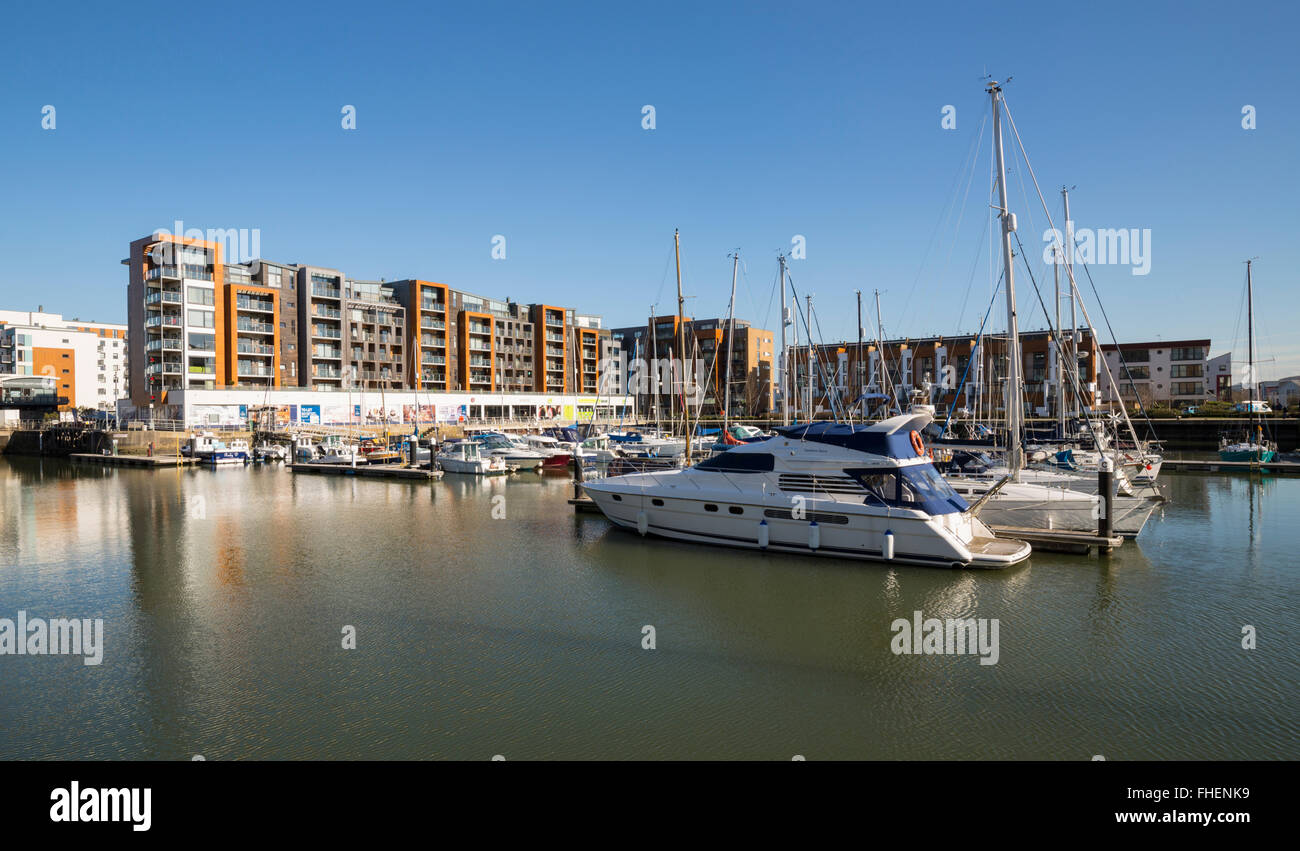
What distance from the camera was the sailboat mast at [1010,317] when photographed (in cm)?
2367

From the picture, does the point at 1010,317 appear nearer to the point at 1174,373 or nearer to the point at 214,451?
the point at 214,451

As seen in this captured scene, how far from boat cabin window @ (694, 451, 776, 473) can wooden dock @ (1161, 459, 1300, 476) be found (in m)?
38.9

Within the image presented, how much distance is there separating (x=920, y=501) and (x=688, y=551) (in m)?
7.33

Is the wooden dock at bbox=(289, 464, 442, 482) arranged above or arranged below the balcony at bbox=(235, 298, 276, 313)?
below

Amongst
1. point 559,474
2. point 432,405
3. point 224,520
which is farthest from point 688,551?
point 432,405

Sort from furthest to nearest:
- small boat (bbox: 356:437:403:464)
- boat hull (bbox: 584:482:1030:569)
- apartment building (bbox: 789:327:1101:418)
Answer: apartment building (bbox: 789:327:1101:418)
small boat (bbox: 356:437:403:464)
boat hull (bbox: 584:482:1030:569)

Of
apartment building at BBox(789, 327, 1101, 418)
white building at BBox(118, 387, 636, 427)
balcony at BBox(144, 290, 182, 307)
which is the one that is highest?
balcony at BBox(144, 290, 182, 307)

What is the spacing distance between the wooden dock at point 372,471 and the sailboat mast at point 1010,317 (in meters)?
34.1

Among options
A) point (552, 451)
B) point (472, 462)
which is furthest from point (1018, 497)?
point (552, 451)

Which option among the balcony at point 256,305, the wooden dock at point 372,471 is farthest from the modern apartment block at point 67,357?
the wooden dock at point 372,471

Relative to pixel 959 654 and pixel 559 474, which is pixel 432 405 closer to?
pixel 559 474

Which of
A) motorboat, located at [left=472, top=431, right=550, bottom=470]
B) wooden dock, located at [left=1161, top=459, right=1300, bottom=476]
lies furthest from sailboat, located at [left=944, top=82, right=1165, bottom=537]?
motorboat, located at [left=472, top=431, right=550, bottom=470]

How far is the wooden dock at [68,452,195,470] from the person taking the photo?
184 feet

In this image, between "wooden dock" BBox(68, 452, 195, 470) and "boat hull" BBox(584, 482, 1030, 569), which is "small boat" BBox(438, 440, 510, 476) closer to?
"wooden dock" BBox(68, 452, 195, 470)
